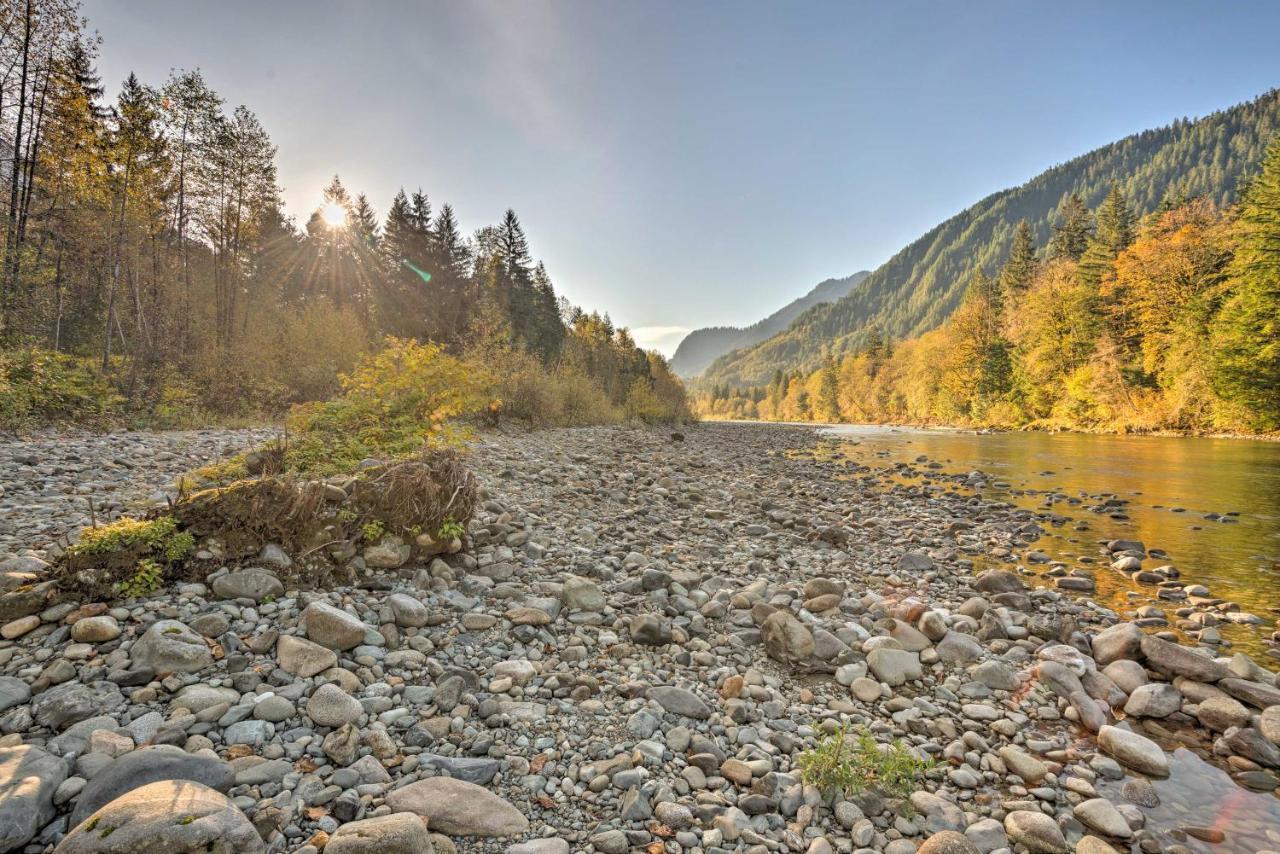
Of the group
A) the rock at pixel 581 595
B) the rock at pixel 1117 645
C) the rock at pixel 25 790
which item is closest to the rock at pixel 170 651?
the rock at pixel 25 790

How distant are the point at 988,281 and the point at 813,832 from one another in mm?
75817

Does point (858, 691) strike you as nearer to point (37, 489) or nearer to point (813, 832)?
point (813, 832)

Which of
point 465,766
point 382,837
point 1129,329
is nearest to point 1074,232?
point 1129,329

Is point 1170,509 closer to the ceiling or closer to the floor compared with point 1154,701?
closer to the ceiling

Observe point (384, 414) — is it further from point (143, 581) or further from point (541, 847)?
point (541, 847)

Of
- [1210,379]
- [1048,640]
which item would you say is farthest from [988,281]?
[1048,640]

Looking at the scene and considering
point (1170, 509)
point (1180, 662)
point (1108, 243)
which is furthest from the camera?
point (1108, 243)

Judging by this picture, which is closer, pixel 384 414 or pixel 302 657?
pixel 302 657

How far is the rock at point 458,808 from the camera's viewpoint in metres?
2.37

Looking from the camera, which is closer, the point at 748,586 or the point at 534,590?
the point at 534,590

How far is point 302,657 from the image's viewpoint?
3328 mm

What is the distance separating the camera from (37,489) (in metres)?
5.86

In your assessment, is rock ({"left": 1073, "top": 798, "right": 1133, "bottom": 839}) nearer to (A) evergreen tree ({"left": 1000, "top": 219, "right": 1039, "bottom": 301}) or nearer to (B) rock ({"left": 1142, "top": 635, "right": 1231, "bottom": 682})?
(B) rock ({"left": 1142, "top": 635, "right": 1231, "bottom": 682})

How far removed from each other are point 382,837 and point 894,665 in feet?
13.2
